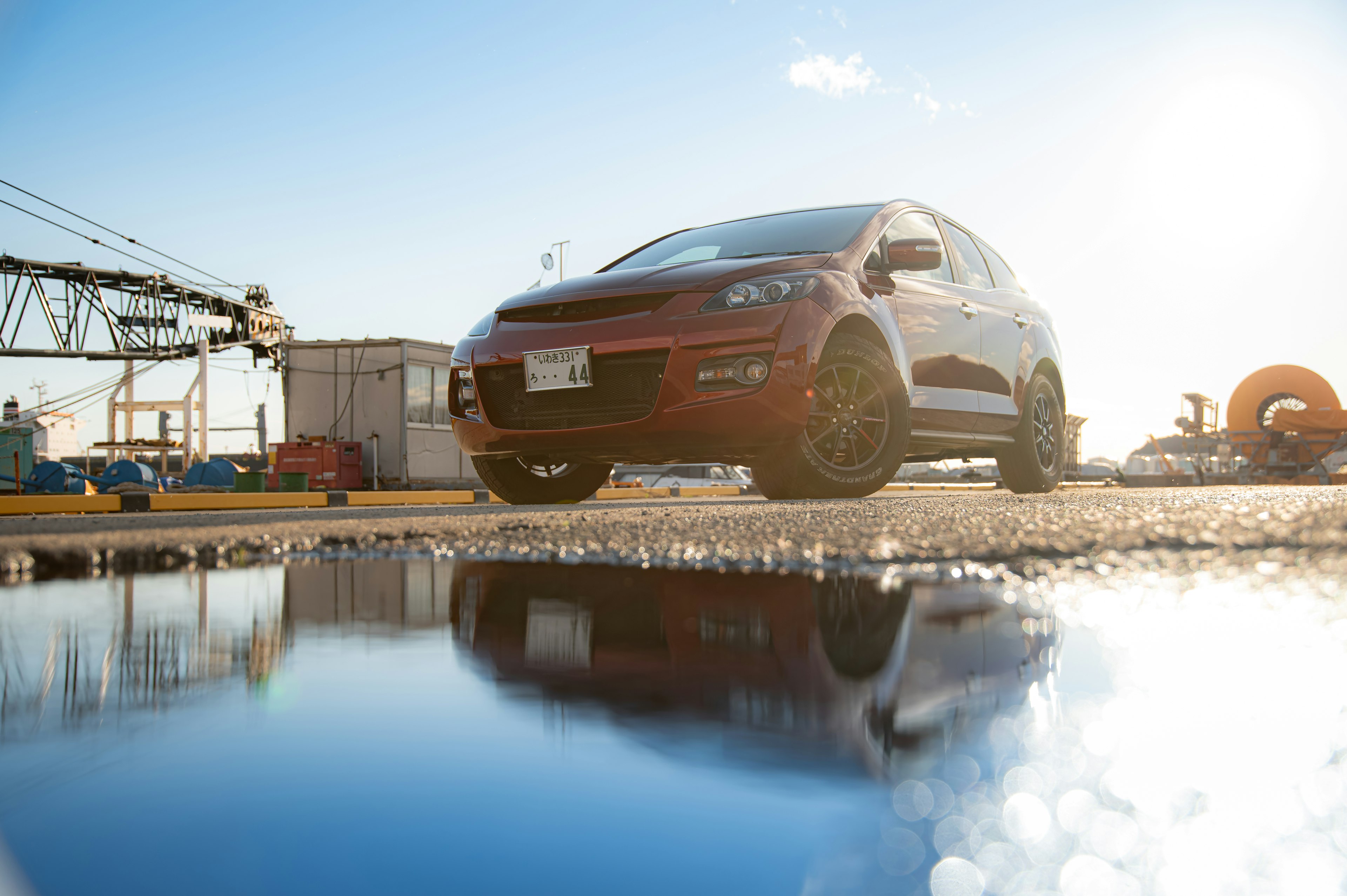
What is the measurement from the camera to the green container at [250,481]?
39.1 ft

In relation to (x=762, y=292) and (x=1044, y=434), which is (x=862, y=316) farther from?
(x=1044, y=434)

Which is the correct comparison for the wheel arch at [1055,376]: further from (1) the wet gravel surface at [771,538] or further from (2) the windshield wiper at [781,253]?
(1) the wet gravel surface at [771,538]

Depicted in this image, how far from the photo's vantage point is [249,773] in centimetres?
77

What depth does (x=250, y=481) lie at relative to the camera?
39.6 feet

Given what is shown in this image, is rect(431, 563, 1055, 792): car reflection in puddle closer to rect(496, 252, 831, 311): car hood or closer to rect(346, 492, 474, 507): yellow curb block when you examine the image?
rect(496, 252, 831, 311): car hood

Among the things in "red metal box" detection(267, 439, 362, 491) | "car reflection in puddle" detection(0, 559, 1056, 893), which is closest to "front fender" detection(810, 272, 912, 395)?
"car reflection in puddle" detection(0, 559, 1056, 893)

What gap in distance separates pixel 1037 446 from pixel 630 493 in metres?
6.99

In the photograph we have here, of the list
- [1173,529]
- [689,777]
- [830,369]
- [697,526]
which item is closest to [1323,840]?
[689,777]

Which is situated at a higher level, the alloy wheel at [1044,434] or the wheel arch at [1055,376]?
the wheel arch at [1055,376]

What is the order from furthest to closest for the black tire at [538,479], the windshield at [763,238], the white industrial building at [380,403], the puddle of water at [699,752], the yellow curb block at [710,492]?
the white industrial building at [380,403], the yellow curb block at [710,492], the black tire at [538,479], the windshield at [763,238], the puddle of water at [699,752]

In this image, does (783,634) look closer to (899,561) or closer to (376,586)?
(899,561)

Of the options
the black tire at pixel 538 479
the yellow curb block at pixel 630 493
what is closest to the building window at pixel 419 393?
the yellow curb block at pixel 630 493

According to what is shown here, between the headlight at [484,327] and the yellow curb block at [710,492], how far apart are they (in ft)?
27.7

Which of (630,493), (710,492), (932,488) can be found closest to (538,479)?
(630,493)
